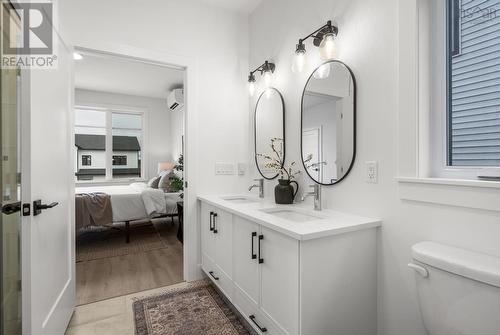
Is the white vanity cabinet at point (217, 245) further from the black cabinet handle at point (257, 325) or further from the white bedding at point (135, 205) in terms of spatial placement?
the white bedding at point (135, 205)

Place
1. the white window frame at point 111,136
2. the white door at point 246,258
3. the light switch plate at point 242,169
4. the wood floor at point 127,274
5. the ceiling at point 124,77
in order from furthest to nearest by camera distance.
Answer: the white window frame at point 111,136, the ceiling at point 124,77, the light switch plate at point 242,169, the wood floor at point 127,274, the white door at point 246,258

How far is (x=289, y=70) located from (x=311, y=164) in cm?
85

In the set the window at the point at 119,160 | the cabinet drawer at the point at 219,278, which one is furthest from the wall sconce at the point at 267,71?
the window at the point at 119,160

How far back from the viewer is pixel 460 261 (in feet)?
3.14

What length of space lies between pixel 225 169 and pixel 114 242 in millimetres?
2252

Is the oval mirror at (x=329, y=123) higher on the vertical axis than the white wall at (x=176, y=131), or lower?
lower

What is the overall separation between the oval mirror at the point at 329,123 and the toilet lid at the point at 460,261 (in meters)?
0.62

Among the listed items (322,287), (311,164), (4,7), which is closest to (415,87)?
(311,164)

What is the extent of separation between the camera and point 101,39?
2053mm

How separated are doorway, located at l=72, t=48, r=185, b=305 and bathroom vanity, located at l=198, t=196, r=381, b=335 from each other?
3.96 ft

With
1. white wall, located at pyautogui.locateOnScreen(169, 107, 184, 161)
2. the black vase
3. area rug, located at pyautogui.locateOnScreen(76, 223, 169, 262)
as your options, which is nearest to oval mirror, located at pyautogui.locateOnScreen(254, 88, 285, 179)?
the black vase

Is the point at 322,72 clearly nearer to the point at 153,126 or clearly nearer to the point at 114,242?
the point at 114,242

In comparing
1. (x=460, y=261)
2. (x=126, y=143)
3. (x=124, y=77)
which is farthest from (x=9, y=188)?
(x=126, y=143)

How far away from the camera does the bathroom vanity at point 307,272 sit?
1.18 m
